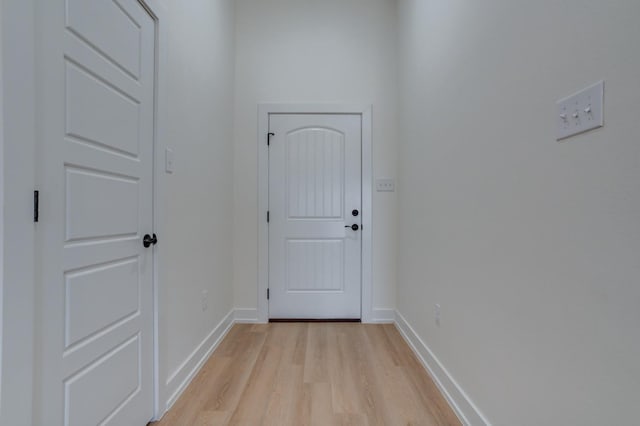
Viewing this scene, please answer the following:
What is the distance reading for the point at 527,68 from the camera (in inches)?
43.1

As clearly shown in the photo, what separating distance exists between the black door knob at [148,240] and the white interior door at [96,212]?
2cm

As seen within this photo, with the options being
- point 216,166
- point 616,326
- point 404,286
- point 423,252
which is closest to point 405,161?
point 423,252

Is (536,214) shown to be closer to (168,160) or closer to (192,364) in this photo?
(168,160)

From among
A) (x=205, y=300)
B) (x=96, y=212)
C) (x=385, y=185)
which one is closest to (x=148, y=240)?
(x=96, y=212)

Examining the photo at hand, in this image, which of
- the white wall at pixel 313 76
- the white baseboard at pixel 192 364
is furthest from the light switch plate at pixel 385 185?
the white baseboard at pixel 192 364

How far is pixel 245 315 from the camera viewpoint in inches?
114

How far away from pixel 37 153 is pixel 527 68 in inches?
63.0

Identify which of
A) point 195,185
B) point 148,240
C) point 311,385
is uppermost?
point 195,185

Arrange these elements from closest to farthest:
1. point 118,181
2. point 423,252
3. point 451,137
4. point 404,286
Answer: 1. point 118,181
2. point 451,137
3. point 423,252
4. point 404,286

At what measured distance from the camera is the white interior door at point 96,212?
98cm

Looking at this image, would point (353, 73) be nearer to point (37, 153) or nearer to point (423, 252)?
point (423, 252)

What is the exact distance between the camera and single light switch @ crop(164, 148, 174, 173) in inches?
64.7

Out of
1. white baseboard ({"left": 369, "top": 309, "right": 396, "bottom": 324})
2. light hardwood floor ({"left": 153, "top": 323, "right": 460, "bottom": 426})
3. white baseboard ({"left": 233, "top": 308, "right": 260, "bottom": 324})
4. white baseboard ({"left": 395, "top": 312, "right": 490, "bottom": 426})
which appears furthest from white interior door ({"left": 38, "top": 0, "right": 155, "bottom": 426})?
white baseboard ({"left": 369, "top": 309, "right": 396, "bottom": 324})

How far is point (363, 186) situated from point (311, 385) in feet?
5.66
